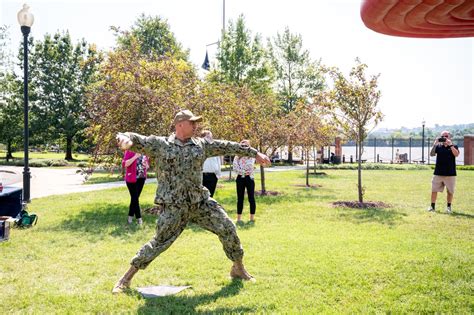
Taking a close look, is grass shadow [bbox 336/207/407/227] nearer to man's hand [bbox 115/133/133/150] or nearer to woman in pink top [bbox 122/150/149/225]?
woman in pink top [bbox 122/150/149/225]

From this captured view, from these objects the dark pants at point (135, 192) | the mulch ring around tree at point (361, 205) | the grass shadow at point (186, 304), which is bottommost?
the grass shadow at point (186, 304)

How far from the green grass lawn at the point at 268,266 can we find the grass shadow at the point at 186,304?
0.04 feet

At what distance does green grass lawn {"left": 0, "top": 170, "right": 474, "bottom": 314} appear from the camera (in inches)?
200

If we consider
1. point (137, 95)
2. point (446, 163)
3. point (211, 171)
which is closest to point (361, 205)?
point (446, 163)

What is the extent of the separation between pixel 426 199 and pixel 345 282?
1067cm

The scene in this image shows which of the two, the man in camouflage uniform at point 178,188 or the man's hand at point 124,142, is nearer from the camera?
the man's hand at point 124,142

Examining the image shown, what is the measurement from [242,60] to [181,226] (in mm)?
35562

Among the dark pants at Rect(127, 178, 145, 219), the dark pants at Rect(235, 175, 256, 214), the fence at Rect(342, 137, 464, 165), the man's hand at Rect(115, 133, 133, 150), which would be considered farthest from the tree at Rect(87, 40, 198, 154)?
the fence at Rect(342, 137, 464, 165)

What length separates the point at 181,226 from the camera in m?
5.58

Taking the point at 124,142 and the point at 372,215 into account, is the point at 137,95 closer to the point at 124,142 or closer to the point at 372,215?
the point at 372,215

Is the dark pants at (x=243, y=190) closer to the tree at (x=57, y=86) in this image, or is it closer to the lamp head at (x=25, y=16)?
the lamp head at (x=25, y=16)

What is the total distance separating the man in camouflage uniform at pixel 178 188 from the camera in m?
5.35

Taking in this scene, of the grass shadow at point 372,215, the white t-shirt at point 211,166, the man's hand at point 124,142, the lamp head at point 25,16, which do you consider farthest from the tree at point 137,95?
the man's hand at point 124,142

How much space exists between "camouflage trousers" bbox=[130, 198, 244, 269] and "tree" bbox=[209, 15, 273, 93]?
33947 mm
